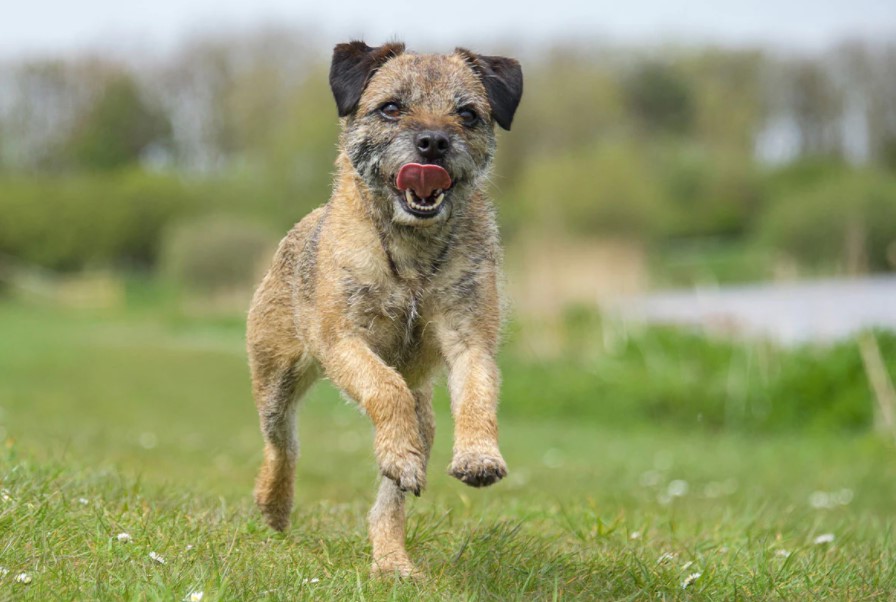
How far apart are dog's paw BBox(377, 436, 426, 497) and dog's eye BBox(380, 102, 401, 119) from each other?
1.55 meters

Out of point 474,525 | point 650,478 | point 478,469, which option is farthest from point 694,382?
point 478,469

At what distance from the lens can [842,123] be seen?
Result: 44.7 m

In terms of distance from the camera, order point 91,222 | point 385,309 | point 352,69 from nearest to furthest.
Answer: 1. point 385,309
2. point 352,69
3. point 91,222

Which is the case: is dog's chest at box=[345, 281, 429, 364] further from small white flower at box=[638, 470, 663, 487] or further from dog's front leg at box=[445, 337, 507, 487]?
small white flower at box=[638, 470, 663, 487]

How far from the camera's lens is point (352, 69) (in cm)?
551

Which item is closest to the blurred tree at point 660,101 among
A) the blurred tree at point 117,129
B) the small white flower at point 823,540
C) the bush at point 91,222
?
the bush at point 91,222

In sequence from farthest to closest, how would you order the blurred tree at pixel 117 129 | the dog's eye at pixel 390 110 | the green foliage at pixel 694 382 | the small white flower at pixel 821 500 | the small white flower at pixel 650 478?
the blurred tree at pixel 117 129, the green foliage at pixel 694 382, the small white flower at pixel 650 478, the small white flower at pixel 821 500, the dog's eye at pixel 390 110

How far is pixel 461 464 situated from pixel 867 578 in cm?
193

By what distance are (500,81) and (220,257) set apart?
37.7 metres

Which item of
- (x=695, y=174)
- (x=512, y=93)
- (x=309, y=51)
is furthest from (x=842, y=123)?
(x=512, y=93)

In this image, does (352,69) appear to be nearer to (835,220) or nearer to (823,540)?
(823,540)

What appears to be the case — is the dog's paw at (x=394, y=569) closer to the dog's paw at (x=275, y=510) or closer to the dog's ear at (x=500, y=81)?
the dog's paw at (x=275, y=510)

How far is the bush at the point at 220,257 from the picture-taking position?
42.1 meters

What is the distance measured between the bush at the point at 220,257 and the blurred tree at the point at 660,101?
19880mm
